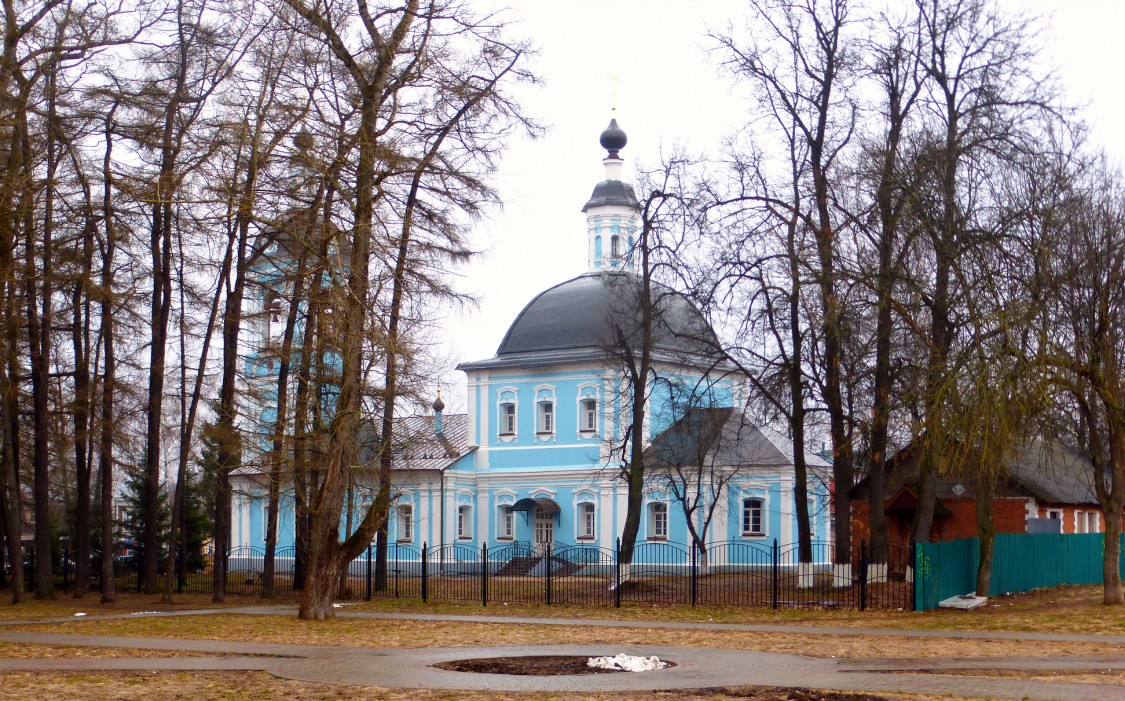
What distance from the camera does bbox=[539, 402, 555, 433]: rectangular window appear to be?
48781 millimetres

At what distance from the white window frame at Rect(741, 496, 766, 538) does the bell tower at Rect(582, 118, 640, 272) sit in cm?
1321

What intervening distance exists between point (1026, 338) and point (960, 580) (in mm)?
6520

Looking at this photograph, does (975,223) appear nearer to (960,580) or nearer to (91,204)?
(960,580)

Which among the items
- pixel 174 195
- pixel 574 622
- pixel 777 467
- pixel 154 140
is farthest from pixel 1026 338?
pixel 777 467

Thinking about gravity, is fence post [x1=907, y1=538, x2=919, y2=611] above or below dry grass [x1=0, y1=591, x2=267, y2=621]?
above

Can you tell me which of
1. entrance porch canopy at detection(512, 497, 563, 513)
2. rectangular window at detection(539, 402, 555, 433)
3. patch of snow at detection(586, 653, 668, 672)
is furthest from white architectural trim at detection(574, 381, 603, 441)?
patch of snow at detection(586, 653, 668, 672)

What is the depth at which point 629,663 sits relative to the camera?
44.1 ft

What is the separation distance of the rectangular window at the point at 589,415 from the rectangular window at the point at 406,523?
7912 mm

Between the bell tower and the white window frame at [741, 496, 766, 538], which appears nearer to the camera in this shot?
the white window frame at [741, 496, 766, 538]

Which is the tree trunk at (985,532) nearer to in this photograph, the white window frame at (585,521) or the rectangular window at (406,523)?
the white window frame at (585,521)

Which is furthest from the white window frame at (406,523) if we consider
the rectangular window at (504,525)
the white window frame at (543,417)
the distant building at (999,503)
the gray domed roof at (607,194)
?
the distant building at (999,503)

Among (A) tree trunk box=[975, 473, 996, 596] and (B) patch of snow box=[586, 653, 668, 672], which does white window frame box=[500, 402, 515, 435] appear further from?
(B) patch of snow box=[586, 653, 668, 672]

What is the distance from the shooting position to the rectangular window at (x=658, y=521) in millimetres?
46344

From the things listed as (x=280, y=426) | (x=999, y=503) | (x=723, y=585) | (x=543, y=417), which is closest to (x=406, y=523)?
(x=543, y=417)
